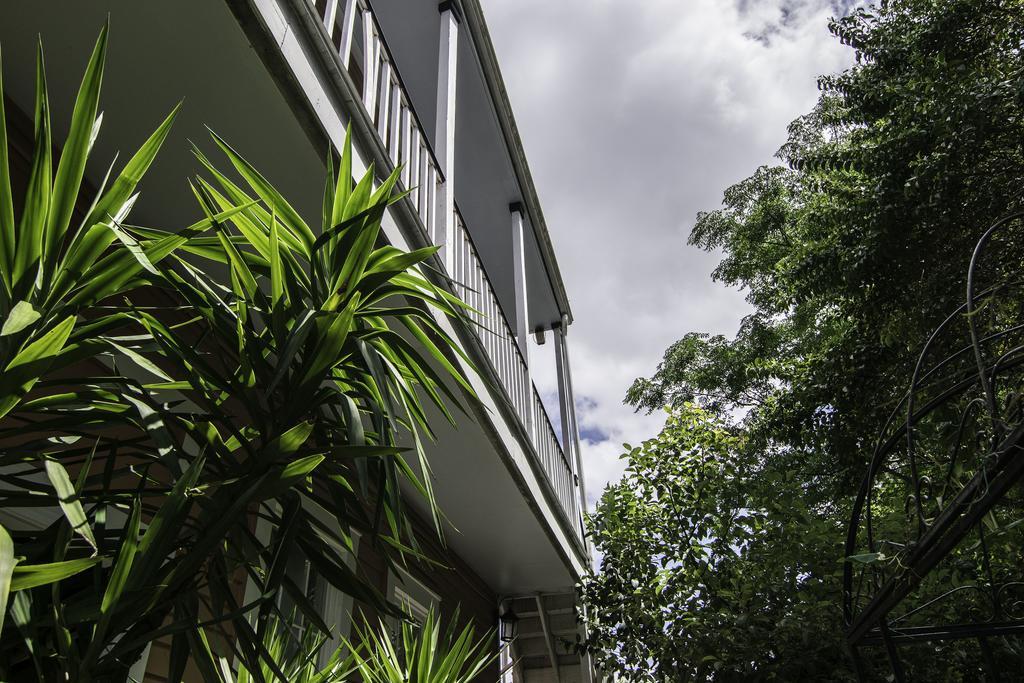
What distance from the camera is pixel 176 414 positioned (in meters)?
1.40

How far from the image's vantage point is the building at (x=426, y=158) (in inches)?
89.4

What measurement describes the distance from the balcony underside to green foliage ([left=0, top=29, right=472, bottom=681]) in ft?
3.14

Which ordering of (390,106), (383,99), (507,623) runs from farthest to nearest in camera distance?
1. (507,623)
2. (390,106)
3. (383,99)

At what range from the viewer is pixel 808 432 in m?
7.67

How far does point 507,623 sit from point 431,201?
5.05 metres

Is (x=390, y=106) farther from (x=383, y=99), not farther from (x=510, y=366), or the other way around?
(x=510, y=366)

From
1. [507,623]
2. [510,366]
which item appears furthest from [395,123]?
[507,623]

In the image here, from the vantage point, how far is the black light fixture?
23.3 feet

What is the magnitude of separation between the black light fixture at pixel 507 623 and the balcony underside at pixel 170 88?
549 centimetres

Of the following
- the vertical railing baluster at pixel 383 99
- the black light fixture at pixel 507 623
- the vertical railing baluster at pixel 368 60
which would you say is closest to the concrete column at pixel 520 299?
the vertical railing baluster at pixel 383 99

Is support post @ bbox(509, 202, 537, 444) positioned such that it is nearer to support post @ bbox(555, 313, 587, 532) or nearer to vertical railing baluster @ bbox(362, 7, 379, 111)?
support post @ bbox(555, 313, 587, 532)

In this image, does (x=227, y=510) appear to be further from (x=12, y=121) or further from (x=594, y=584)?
(x=594, y=584)

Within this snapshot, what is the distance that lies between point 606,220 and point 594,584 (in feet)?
21.4

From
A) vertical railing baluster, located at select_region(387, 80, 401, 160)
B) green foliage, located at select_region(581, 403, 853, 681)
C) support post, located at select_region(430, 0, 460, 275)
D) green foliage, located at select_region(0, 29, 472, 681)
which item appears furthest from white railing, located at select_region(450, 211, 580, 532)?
green foliage, located at select_region(0, 29, 472, 681)
